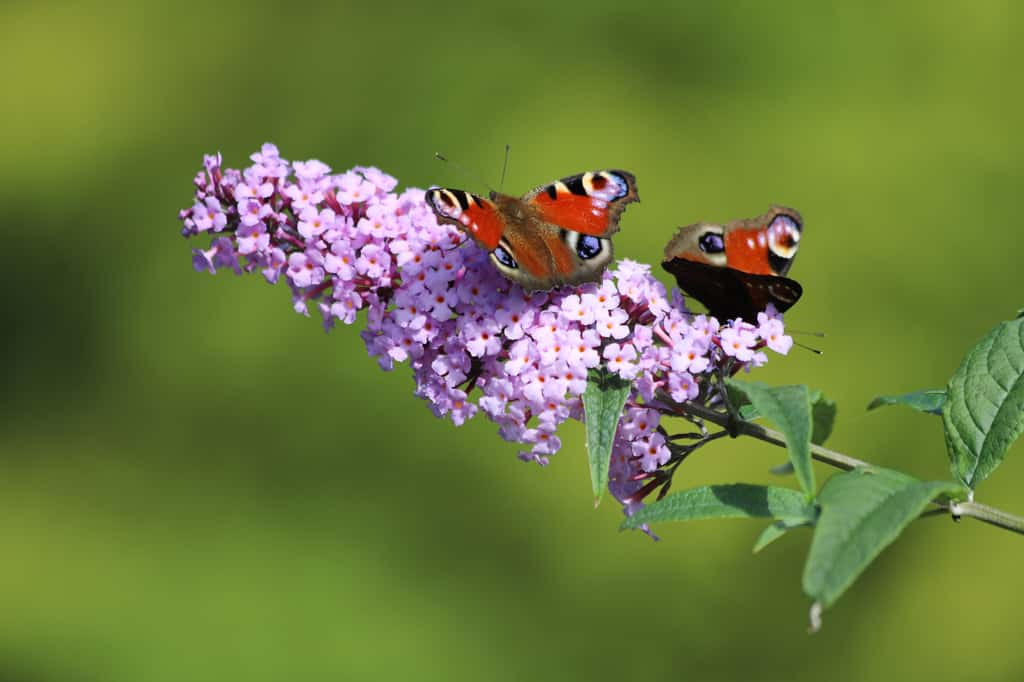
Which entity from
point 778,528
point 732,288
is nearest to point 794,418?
point 778,528

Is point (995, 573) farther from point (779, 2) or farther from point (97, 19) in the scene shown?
point (97, 19)

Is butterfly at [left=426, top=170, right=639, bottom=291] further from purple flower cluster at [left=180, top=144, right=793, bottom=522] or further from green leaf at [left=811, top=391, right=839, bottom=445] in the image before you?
green leaf at [left=811, top=391, right=839, bottom=445]

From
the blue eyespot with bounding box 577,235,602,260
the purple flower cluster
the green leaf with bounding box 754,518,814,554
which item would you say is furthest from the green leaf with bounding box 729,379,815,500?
the blue eyespot with bounding box 577,235,602,260

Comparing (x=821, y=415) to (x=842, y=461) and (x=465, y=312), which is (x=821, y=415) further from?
(x=465, y=312)

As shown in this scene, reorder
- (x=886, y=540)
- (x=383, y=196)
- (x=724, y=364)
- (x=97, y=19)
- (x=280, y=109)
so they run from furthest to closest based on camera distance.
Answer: (x=97, y=19) → (x=280, y=109) → (x=383, y=196) → (x=724, y=364) → (x=886, y=540)

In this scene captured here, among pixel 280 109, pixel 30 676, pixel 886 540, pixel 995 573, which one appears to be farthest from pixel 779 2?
pixel 30 676

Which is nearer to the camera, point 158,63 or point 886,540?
point 886,540
